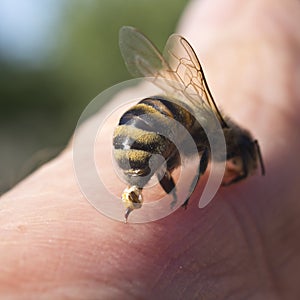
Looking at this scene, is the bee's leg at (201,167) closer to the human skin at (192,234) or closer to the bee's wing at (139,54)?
the human skin at (192,234)

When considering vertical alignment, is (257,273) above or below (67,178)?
below

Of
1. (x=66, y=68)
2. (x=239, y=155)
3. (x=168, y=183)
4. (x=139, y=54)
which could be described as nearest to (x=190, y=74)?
(x=139, y=54)

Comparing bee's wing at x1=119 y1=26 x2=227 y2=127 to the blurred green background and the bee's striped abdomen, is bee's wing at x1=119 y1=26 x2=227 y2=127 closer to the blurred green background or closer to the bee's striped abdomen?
the bee's striped abdomen

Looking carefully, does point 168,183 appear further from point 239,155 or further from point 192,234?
point 239,155

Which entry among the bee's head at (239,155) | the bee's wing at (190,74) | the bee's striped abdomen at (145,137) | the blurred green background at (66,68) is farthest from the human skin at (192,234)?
the blurred green background at (66,68)

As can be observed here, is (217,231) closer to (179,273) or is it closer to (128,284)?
(179,273)

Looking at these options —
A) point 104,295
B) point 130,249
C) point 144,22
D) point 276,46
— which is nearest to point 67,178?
point 130,249
